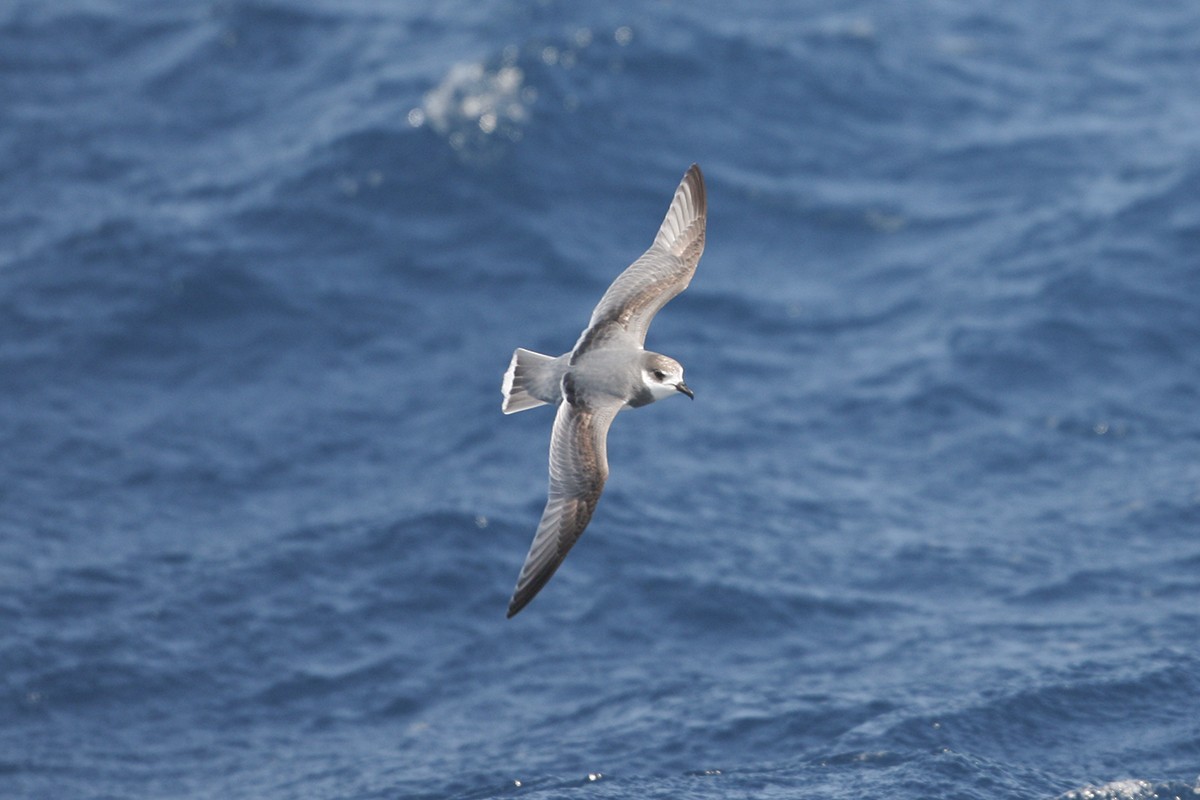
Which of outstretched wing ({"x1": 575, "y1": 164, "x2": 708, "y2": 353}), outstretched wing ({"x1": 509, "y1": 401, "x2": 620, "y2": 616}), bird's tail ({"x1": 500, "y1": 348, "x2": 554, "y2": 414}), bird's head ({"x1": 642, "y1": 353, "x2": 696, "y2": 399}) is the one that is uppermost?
outstretched wing ({"x1": 575, "y1": 164, "x2": 708, "y2": 353})

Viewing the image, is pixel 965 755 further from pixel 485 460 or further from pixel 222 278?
pixel 222 278

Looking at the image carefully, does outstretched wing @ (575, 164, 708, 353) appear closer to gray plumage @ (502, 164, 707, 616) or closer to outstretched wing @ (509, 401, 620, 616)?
gray plumage @ (502, 164, 707, 616)

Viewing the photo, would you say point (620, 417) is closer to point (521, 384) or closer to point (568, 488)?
point (521, 384)

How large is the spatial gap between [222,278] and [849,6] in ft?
37.0

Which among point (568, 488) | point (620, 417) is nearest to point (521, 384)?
point (568, 488)

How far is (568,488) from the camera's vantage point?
1054 cm

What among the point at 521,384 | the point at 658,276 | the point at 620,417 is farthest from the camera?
the point at 620,417

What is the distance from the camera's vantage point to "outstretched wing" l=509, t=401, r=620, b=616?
1016 centimetres

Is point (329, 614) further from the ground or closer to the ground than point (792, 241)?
closer to the ground

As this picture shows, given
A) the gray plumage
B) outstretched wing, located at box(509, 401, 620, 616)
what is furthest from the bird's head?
outstretched wing, located at box(509, 401, 620, 616)

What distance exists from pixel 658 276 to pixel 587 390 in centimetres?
154

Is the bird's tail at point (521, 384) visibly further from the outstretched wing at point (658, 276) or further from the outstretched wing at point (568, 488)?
the outstretched wing at point (658, 276)

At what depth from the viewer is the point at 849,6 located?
2372cm

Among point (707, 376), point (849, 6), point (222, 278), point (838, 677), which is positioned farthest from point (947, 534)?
point (849, 6)
